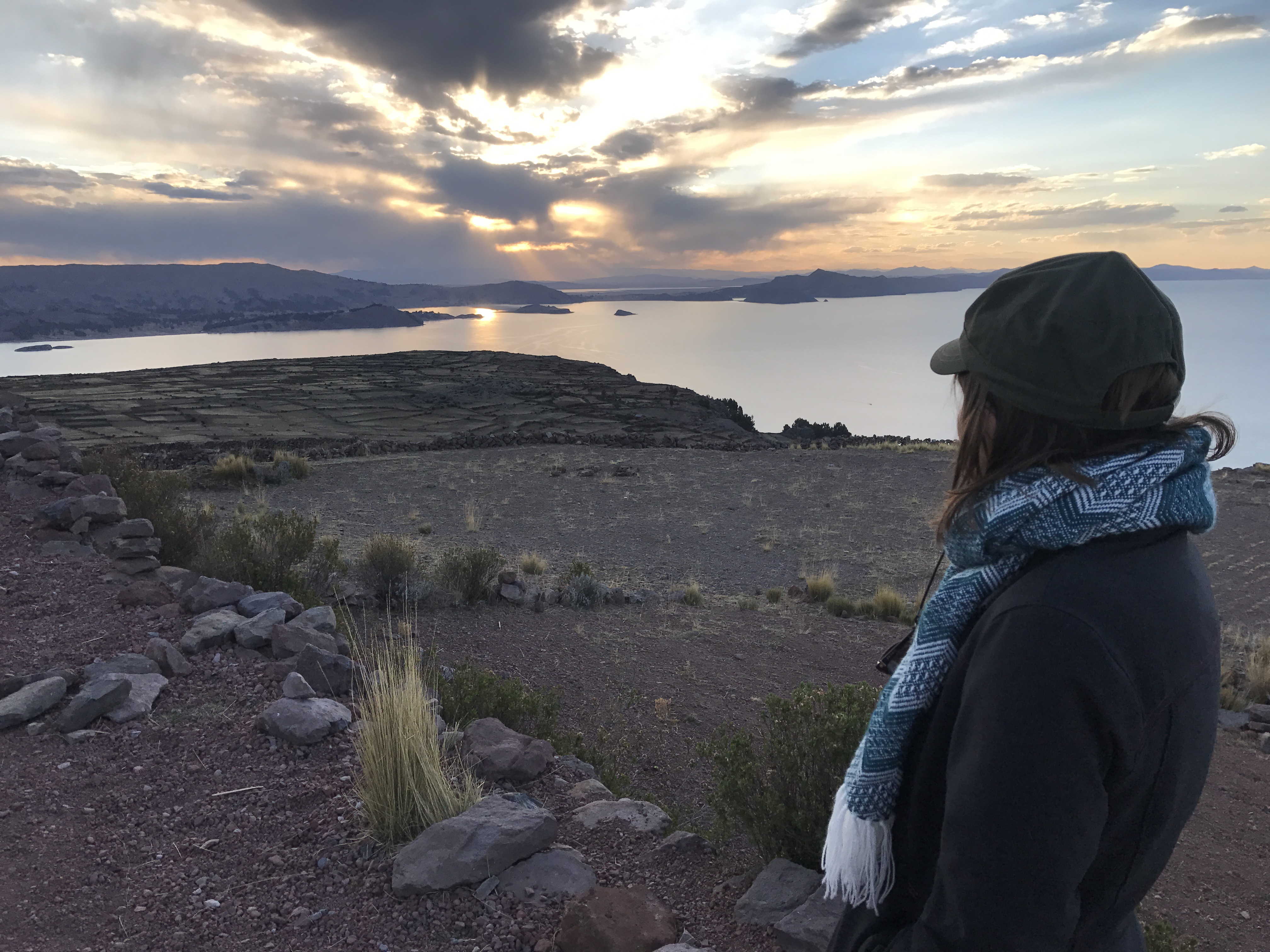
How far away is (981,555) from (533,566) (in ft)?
27.4

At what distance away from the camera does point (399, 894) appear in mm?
2719

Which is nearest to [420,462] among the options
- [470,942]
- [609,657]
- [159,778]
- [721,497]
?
[721,497]

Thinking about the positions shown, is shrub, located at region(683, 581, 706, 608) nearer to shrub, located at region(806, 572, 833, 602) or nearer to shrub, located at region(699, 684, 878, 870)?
shrub, located at region(806, 572, 833, 602)

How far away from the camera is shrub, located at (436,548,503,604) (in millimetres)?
7855

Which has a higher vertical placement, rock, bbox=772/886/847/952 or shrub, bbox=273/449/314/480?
rock, bbox=772/886/847/952

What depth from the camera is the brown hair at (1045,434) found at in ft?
3.59

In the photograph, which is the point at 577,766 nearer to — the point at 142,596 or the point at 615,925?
the point at 615,925

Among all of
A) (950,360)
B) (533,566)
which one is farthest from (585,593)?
(950,360)

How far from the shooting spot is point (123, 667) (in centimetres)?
418

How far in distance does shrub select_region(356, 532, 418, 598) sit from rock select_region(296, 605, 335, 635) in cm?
206

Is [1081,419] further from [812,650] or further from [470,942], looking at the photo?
[812,650]

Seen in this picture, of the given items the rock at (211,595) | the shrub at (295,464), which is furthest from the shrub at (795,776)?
the shrub at (295,464)

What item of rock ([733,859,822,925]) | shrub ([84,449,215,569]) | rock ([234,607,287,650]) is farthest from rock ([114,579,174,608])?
rock ([733,859,822,925])

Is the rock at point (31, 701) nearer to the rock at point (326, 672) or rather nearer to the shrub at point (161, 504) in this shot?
the rock at point (326, 672)
